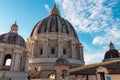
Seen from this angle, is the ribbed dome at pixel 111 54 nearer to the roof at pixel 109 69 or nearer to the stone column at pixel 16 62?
the roof at pixel 109 69

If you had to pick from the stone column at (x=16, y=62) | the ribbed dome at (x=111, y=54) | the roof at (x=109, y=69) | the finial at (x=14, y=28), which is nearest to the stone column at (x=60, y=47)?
the finial at (x=14, y=28)

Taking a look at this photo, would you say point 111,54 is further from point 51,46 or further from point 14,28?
point 14,28

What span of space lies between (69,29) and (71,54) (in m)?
8.95

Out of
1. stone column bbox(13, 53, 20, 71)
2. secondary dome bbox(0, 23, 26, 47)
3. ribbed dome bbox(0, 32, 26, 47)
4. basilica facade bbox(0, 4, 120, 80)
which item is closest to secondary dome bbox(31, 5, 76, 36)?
basilica facade bbox(0, 4, 120, 80)

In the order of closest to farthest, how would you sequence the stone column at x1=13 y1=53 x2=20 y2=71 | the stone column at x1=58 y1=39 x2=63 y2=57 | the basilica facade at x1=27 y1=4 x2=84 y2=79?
the stone column at x1=13 y1=53 x2=20 y2=71, the basilica facade at x1=27 y1=4 x2=84 y2=79, the stone column at x1=58 y1=39 x2=63 y2=57

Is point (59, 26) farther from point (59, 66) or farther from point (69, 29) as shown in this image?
point (59, 66)

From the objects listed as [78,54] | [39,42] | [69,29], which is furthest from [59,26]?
→ [78,54]

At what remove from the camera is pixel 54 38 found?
4191 cm

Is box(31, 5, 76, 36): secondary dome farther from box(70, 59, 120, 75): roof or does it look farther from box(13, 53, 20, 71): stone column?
box(70, 59, 120, 75): roof

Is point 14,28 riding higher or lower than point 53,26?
lower

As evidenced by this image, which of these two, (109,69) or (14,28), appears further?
(14,28)

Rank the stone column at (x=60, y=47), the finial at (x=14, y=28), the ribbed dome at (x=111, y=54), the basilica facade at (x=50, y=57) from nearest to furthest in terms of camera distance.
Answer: the basilica facade at (x=50, y=57), the finial at (x=14, y=28), the stone column at (x=60, y=47), the ribbed dome at (x=111, y=54)

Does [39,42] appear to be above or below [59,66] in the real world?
above

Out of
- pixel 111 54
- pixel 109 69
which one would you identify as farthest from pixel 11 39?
pixel 111 54
